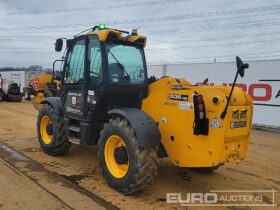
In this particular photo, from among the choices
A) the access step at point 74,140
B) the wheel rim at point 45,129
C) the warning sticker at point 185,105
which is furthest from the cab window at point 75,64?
the warning sticker at point 185,105

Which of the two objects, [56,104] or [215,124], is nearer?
[215,124]

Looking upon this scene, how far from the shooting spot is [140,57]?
6.66m

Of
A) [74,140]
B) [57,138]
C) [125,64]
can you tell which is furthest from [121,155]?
[57,138]

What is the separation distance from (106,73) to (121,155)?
140 centimetres

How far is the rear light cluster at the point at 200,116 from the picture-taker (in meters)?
4.98

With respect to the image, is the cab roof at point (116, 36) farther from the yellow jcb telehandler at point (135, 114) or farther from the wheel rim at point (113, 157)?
the wheel rim at point (113, 157)

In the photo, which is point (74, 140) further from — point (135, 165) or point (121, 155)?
point (135, 165)

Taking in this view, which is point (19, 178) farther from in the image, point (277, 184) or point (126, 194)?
point (277, 184)

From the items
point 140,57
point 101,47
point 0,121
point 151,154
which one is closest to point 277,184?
point 151,154

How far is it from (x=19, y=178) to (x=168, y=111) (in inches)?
106

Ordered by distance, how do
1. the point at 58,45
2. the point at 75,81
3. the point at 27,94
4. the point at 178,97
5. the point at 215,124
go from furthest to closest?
the point at 27,94 < the point at 58,45 < the point at 75,81 < the point at 178,97 < the point at 215,124

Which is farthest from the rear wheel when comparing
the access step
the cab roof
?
the cab roof

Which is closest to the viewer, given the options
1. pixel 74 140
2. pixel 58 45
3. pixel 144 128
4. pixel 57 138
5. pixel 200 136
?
pixel 200 136

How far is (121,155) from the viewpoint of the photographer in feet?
18.1
